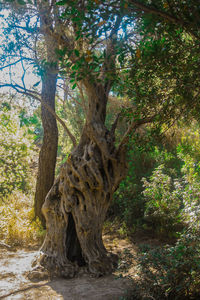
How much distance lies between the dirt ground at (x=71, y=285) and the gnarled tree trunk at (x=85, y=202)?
368 millimetres

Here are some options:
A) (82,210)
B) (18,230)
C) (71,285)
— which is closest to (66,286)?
(71,285)

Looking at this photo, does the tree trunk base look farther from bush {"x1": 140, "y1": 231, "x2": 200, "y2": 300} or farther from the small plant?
the small plant

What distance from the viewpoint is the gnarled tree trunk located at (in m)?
5.46

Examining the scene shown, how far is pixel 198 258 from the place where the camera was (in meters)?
3.24

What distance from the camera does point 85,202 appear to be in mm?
5586

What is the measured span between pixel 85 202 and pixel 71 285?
5.00ft

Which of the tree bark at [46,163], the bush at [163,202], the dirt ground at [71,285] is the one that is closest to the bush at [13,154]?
the tree bark at [46,163]

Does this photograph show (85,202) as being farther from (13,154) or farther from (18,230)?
(13,154)

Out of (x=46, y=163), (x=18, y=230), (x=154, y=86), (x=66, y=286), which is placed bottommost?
(x=66, y=286)

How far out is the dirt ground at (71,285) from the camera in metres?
4.10

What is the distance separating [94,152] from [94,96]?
49.7 inches

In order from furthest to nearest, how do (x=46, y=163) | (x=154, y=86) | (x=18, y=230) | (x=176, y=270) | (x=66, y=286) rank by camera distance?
1. (x=46, y=163)
2. (x=18, y=230)
3. (x=66, y=286)
4. (x=154, y=86)
5. (x=176, y=270)

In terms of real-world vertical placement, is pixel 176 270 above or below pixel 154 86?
below

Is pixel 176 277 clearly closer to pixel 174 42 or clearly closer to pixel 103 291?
pixel 103 291
